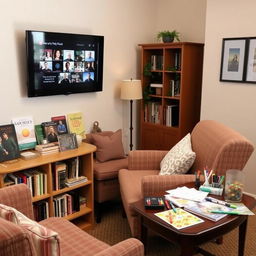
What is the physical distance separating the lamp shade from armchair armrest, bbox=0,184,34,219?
6.32 ft

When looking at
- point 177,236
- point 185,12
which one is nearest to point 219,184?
point 177,236

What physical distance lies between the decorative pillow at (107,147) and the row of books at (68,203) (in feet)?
1.51

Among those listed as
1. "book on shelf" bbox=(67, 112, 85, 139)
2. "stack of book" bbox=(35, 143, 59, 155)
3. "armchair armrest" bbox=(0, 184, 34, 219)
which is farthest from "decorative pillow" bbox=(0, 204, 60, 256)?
"book on shelf" bbox=(67, 112, 85, 139)

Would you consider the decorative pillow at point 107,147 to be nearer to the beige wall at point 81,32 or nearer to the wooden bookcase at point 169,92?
the beige wall at point 81,32

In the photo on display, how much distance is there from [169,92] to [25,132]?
6.01 ft

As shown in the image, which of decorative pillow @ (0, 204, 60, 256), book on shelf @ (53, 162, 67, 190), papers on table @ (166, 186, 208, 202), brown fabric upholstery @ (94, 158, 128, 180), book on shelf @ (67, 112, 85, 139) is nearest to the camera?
decorative pillow @ (0, 204, 60, 256)

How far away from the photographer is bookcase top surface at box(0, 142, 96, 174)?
8.25 feet

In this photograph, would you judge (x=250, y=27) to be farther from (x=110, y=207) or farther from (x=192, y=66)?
(x=110, y=207)

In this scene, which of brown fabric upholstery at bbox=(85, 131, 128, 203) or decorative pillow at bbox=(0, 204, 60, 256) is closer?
decorative pillow at bbox=(0, 204, 60, 256)

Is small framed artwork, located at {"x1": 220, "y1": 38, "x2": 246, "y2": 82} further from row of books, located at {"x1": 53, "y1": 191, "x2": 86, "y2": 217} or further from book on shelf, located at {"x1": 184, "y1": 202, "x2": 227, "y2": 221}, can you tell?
row of books, located at {"x1": 53, "y1": 191, "x2": 86, "y2": 217}

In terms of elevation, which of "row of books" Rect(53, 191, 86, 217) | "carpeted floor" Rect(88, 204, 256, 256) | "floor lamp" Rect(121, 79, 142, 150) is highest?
"floor lamp" Rect(121, 79, 142, 150)

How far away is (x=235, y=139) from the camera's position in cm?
240

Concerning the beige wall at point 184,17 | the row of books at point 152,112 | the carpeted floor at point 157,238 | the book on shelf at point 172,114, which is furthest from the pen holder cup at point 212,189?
the beige wall at point 184,17

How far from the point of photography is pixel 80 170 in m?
3.09
